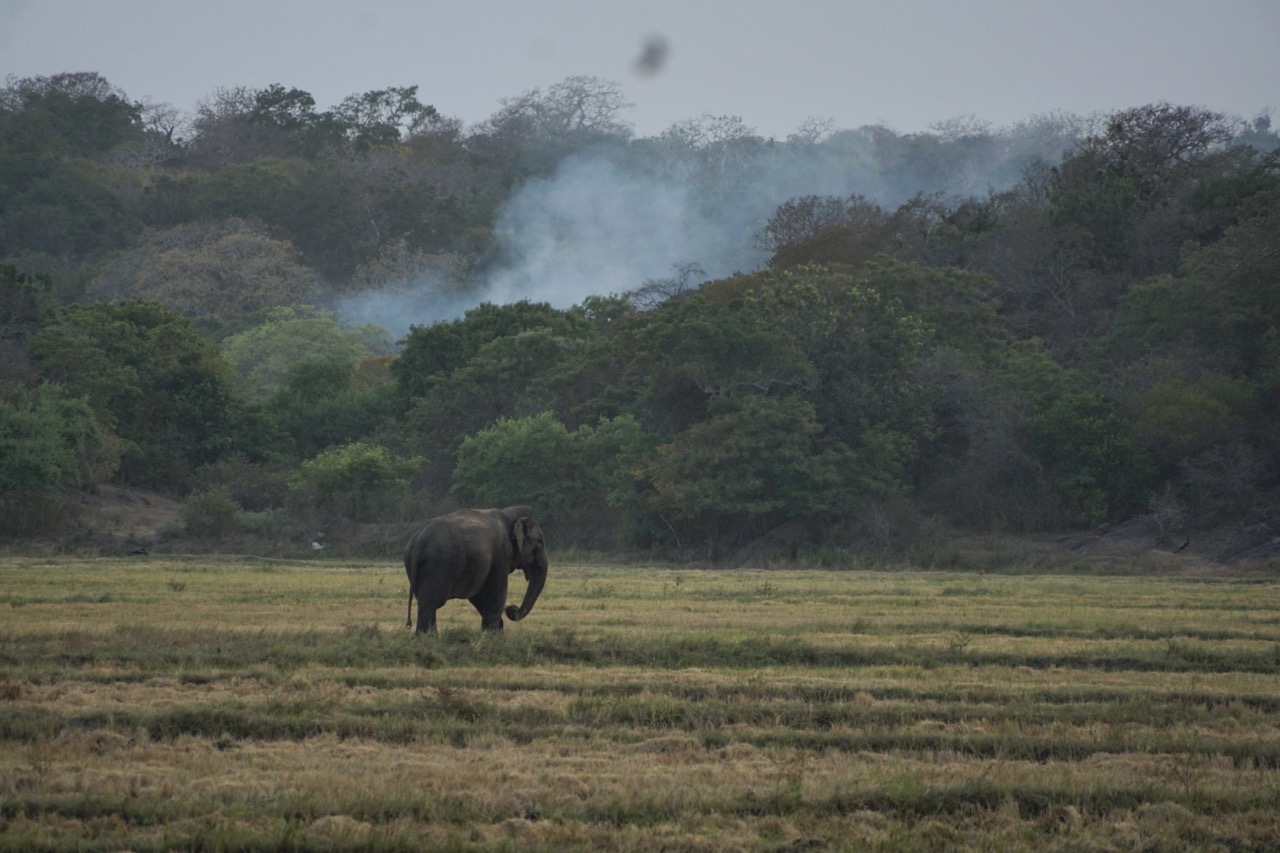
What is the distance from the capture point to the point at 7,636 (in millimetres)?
15516

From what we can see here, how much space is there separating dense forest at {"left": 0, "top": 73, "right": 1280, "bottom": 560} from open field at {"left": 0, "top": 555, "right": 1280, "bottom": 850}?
2151 cm

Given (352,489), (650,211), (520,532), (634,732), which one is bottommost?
(634,732)

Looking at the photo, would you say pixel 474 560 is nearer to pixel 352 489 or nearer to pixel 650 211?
pixel 352 489

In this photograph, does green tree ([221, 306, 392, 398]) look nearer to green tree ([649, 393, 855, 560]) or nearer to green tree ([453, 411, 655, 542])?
green tree ([453, 411, 655, 542])

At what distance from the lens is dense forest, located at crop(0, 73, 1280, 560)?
4069 cm

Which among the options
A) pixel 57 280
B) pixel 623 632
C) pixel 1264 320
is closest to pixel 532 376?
pixel 1264 320

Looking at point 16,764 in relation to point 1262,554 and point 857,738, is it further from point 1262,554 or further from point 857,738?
point 1262,554

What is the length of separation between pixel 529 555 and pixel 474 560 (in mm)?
1472

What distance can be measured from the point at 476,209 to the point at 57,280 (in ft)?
86.3

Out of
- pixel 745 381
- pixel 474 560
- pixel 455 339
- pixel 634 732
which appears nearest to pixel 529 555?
pixel 474 560

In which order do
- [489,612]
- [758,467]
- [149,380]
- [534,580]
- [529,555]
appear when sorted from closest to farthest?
[489,612]
[529,555]
[534,580]
[758,467]
[149,380]

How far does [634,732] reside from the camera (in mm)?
10992

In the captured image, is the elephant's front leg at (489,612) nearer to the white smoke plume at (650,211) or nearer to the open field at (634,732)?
the open field at (634,732)

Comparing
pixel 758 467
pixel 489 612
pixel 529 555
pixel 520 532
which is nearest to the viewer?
pixel 489 612
